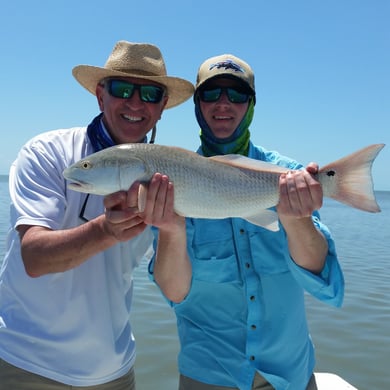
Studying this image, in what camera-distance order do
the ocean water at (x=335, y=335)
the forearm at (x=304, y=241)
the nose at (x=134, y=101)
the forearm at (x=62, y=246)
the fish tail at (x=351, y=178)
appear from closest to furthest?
the forearm at (x=62, y=246) < the fish tail at (x=351, y=178) < the forearm at (x=304, y=241) < the nose at (x=134, y=101) < the ocean water at (x=335, y=335)

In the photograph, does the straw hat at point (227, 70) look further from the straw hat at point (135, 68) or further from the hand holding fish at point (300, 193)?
the hand holding fish at point (300, 193)

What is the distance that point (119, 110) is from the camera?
10.7 feet

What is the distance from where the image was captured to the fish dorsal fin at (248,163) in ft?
10.1

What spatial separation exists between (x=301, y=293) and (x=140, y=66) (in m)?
2.18

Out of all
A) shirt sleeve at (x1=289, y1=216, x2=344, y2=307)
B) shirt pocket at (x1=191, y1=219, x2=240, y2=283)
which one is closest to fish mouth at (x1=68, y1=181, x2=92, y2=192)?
shirt pocket at (x1=191, y1=219, x2=240, y2=283)

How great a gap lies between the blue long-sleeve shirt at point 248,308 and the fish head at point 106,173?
2.89 ft

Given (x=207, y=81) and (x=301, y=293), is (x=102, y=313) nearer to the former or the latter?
(x=301, y=293)

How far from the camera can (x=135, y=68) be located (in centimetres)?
339

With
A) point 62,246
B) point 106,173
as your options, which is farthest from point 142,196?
point 62,246

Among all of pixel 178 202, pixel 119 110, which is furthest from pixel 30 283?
pixel 119 110

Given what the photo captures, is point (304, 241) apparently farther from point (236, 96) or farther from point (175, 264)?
point (236, 96)

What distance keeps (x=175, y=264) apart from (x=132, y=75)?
1.47 m

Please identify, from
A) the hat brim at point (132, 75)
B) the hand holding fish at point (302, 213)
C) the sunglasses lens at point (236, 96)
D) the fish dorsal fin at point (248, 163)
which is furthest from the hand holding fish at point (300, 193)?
the hat brim at point (132, 75)

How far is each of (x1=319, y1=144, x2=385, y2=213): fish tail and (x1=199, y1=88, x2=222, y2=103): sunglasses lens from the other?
1015 mm
